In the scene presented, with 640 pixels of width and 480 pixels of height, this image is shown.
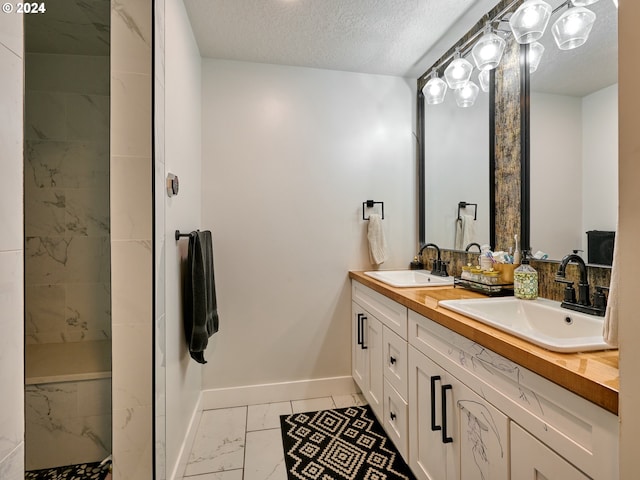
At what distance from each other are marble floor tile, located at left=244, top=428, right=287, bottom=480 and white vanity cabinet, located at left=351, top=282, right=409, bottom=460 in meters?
0.60

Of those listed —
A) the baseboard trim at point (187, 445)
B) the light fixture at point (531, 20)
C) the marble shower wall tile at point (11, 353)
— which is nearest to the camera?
the marble shower wall tile at point (11, 353)

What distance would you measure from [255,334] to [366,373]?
2.70ft

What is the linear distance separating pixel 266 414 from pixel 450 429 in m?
1.36

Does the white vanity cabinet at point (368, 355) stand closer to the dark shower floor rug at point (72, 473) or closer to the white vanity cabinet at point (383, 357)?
the white vanity cabinet at point (383, 357)

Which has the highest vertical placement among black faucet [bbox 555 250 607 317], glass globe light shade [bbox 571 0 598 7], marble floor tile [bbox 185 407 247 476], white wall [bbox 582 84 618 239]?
glass globe light shade [bbox 571 0 598 7]

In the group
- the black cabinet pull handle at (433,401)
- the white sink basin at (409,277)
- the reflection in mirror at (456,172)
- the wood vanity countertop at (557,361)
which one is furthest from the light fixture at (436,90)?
the black cabinet pull handle at (433,401)

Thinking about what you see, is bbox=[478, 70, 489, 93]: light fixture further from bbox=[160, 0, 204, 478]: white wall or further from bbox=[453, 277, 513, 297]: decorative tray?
bbox=[160, 0, 204, 478]: white wall

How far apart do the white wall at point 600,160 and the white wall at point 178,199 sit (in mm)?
1766

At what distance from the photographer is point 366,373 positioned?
202 cm

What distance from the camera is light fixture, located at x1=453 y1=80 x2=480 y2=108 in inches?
71.9

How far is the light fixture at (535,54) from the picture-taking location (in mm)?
1403

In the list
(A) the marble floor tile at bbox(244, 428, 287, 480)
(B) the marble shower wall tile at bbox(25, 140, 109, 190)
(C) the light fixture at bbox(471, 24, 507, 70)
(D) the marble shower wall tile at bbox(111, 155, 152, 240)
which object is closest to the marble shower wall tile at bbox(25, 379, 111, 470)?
(A) the marble floor tile at bbox(244, 428, 287, 480)

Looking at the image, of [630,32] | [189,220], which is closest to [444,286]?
[630,32]

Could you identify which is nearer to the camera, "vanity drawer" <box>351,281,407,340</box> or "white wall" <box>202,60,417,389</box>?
"vanity drawer" <box>351,281,407,340</box>
